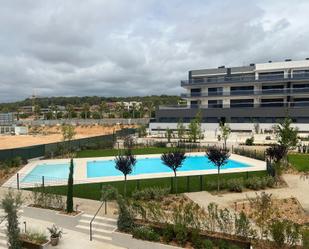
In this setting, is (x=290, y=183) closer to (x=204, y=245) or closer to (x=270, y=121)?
(x=204, y=245)

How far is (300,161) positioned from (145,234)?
24293 millimetres

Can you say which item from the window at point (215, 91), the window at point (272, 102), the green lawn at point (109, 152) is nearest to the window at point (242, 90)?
the window at point (215, 91)

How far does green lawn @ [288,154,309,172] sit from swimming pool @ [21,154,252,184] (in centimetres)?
434

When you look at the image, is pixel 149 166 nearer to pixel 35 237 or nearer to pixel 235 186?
pixel 235 186

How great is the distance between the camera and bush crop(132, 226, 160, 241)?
51.1ft

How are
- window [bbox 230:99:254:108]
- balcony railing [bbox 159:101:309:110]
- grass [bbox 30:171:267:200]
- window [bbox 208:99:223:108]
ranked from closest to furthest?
grass [bbox 30:171:267:200], balcony railing [bbox 159:101:309:110], window [bbox 230:99:254:108], window [bbox 208:99:223:108]

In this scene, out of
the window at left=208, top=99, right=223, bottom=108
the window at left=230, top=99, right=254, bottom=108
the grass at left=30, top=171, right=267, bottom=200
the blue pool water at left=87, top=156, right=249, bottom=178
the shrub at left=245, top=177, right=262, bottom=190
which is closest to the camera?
the grass at left=30, top=171, right=267, bottom=200

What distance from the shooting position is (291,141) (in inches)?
1352

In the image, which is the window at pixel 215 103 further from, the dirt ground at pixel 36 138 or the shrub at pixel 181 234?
the shrub at pixel 181 234

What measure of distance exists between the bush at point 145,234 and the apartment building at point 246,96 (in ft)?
181

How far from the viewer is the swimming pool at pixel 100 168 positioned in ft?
98.9

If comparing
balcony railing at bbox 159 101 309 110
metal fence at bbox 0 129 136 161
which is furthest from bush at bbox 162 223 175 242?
→ balcony railing at bbox 159 101 309 110

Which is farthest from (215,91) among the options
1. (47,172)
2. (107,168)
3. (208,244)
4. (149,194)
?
(208,244)

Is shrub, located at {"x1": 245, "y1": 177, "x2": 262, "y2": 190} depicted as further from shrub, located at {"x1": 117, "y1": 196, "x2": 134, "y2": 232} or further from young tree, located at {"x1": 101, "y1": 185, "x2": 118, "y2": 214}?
shrub, located at {"x1": 117, "y1": 196, "x2": 134, "y2": 232}
